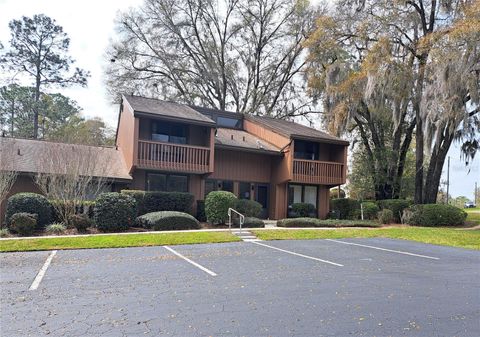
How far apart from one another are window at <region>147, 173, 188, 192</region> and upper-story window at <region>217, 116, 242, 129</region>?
5825 millimetres

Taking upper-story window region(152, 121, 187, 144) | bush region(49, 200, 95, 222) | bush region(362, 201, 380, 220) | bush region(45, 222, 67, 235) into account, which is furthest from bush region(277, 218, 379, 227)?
bush region(45, 222, 67, 235)

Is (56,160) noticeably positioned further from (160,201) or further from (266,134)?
(266,134)

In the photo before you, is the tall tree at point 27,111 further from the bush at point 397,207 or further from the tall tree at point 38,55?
the bush at point 397,207

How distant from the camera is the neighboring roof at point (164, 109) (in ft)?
57.1

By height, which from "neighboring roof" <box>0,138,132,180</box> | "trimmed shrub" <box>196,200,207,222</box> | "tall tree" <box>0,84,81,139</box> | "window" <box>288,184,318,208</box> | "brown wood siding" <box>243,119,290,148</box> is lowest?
"trimmed shrub" <box>196,200,207,222</box>

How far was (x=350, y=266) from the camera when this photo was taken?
8102 millimetres

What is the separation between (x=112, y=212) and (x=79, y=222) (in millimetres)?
1118

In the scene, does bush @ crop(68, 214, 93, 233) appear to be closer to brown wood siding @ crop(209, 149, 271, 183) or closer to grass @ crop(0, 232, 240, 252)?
grass @ crop(0, 232, 240, 252)

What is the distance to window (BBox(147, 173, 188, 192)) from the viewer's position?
17.9 metres

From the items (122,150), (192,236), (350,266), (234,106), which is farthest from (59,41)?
(350,266)

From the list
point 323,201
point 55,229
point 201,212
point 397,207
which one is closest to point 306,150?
point 323,201

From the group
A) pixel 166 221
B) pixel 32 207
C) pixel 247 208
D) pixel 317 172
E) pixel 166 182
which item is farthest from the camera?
pixel 317 172

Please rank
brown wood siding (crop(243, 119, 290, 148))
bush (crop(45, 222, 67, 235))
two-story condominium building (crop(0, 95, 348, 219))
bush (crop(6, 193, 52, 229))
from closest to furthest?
bush (crop(45, 222, 67, 235))
bush (crop(6, 193, 52, 229))
two-story condominium building (crop(0, 95, 348, 219))
brown wood siding (crop(243, 119, 290, 148))

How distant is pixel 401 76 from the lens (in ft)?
61.1
